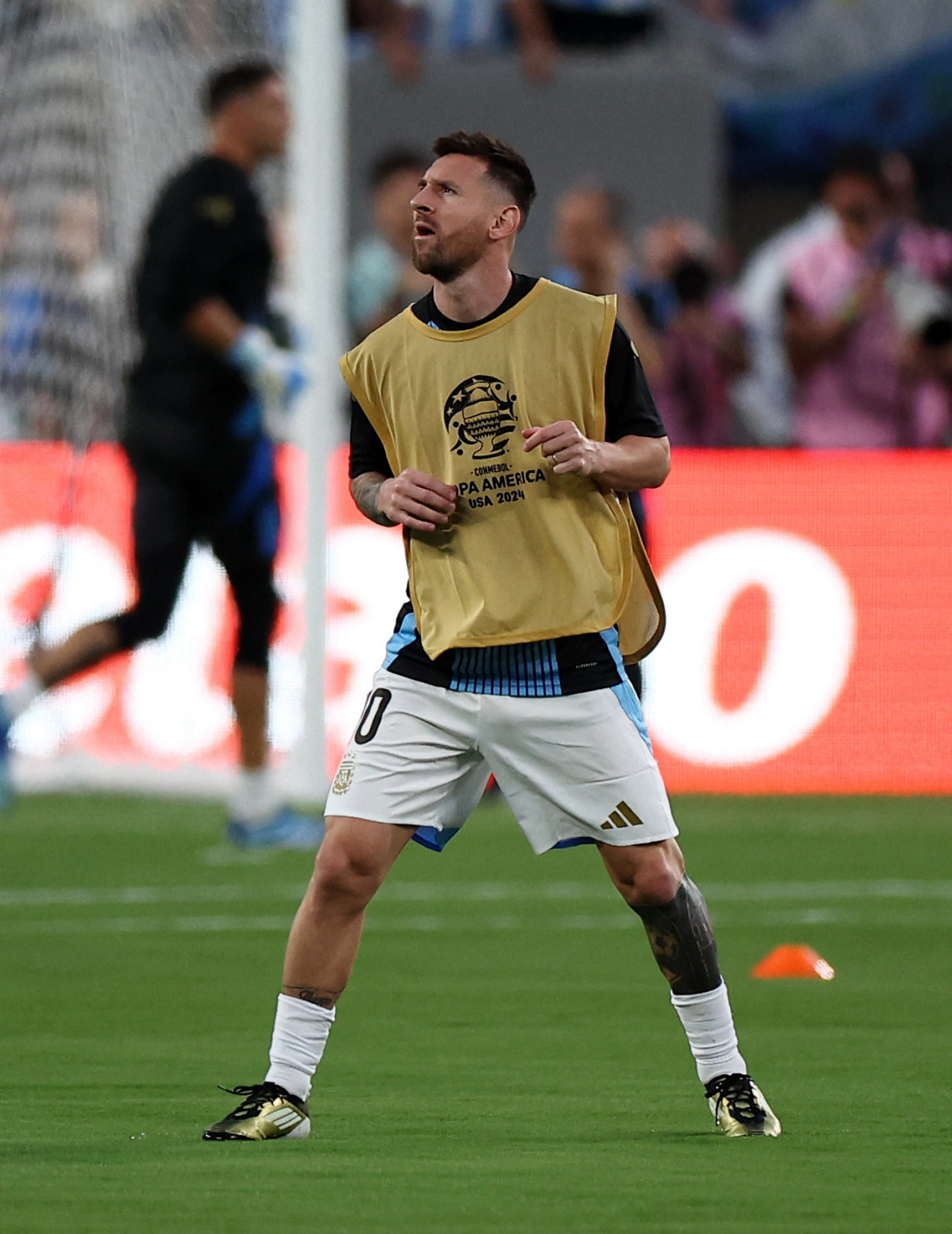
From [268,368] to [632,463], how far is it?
5.25 m

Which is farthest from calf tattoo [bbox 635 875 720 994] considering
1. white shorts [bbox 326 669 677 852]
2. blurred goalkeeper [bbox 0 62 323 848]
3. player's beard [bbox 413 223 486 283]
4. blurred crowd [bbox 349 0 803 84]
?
blurred crowd [bbox 349 0 803 84]

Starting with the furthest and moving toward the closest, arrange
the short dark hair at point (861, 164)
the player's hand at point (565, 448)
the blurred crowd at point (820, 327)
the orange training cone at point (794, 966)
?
the blurred crowd at point (820, 327) → the short dark hair at point (861, 164) → the orange training cone at point (794, 966) → the player's hand at point (565, 448)

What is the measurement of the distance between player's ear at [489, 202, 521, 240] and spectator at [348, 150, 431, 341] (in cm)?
684

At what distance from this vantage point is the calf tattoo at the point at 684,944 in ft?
16.8

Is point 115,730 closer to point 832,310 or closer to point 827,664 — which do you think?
point 827,664

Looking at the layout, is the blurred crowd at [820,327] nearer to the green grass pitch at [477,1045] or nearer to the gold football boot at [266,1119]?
the green grass pitch at [477,1045]

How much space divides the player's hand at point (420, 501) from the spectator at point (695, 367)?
8932 mm

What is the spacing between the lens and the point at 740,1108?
199 inches

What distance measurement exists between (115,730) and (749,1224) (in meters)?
8.50

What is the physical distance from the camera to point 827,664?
12.5 metres

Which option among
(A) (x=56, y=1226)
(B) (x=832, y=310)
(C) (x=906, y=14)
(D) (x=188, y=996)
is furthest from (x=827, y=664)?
(A) (x=56, y=1226)

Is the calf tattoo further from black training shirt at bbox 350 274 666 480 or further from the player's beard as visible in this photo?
the player's beard

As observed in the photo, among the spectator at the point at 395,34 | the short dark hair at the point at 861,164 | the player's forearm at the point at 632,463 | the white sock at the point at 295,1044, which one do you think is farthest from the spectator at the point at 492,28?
the white sock at the point at 295,1044

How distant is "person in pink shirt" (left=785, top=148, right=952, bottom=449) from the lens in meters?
14.2
